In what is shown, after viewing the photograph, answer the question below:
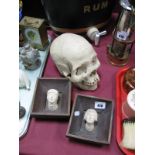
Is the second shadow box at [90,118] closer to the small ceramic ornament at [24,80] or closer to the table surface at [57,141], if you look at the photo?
the table surface at [57,141]

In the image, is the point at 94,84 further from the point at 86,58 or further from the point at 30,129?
the point at 30,129

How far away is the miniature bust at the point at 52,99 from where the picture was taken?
1.72 feet

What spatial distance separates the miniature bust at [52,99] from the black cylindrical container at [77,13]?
21 centimetres

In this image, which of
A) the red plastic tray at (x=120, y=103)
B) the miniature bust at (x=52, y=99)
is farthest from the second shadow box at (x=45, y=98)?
the red plastic tray at (x=120, y=103)

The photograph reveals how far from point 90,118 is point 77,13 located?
28 centimetres

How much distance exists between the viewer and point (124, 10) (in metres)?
0.60

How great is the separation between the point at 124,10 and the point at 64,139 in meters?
0.35

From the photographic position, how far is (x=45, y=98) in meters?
0.56

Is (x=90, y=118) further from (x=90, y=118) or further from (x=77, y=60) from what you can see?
(x=77, y=60)

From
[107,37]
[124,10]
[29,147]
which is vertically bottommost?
[29,147]

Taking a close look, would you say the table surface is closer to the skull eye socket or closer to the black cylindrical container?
the skull eye socket

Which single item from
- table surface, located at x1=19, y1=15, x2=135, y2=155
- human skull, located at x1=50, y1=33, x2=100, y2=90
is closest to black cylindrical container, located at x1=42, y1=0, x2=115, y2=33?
human skull, located at x1=50, y1=33, x2=100, y2=90

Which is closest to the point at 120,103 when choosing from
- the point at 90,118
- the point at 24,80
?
the point at 90,118
